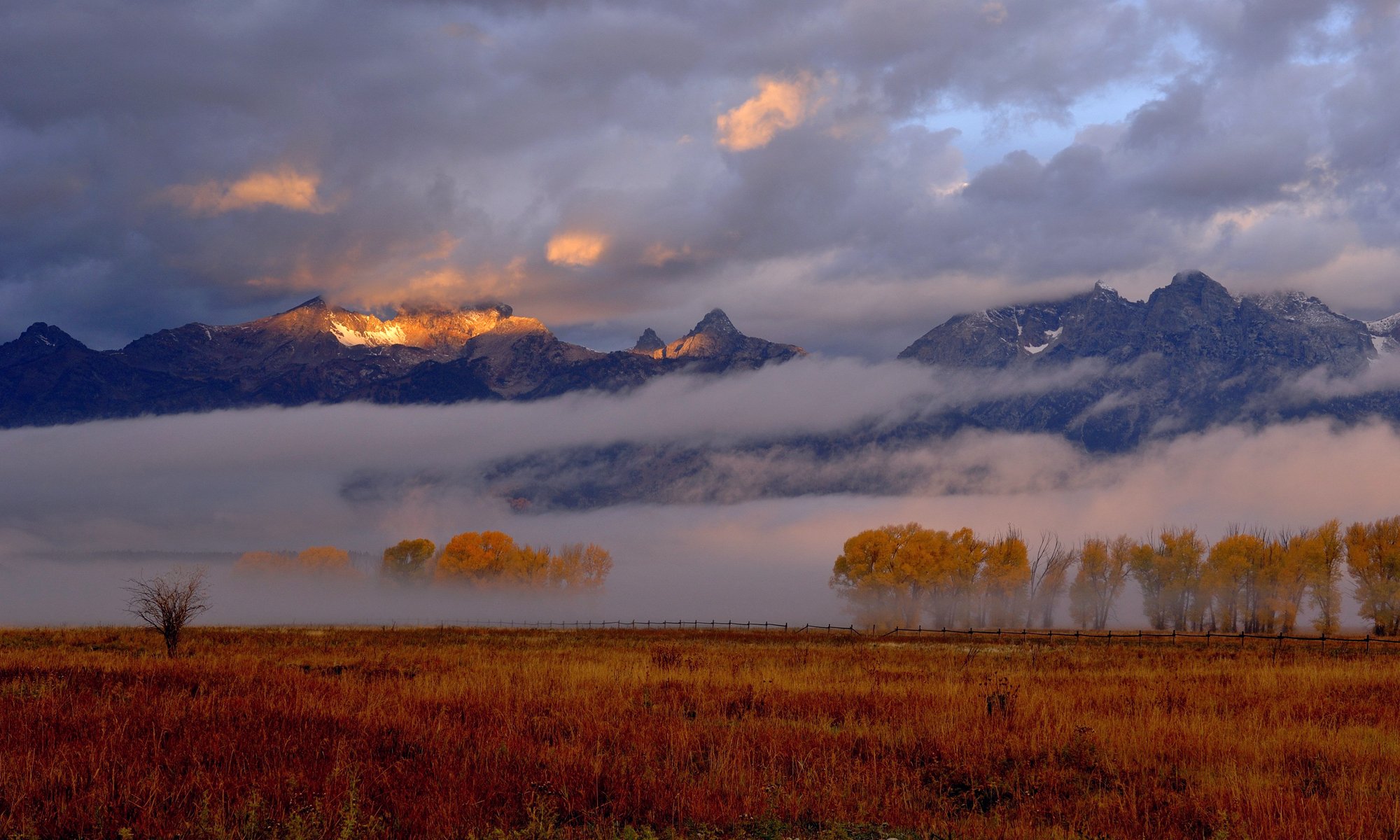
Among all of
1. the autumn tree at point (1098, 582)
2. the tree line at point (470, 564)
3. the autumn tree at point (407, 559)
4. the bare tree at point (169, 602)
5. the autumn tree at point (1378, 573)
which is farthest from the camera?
the autumn tree at point (407, 559)

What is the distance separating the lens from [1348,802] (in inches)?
412

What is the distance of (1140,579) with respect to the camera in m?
151

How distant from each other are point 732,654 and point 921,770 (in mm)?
25077

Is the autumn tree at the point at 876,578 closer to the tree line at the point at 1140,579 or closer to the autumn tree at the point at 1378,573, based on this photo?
the tree line at the point at 1140,579

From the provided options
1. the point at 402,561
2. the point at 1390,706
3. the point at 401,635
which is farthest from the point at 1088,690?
the point at 402,561

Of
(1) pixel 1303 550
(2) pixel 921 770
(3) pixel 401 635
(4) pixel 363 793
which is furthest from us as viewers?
(1) pixel 1303 550

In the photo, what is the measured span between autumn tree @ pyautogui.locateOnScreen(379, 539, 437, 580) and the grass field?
169078mm

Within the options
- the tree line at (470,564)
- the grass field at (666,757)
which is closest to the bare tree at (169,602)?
the grass field at (666,757)

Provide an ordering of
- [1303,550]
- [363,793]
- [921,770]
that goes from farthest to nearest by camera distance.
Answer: [1303,550] < [921,770] < [363,793]

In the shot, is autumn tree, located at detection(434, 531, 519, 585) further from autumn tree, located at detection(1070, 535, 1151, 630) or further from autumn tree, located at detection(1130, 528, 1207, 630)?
autumn tree, located at detection(1130, 528, 1207, 630)

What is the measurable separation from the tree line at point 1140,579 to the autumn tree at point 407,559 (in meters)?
92.8

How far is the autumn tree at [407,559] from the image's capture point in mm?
183625

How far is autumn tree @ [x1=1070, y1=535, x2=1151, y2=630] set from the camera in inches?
6270

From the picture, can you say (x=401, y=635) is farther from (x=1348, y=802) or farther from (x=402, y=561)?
(x=402, y=561)
